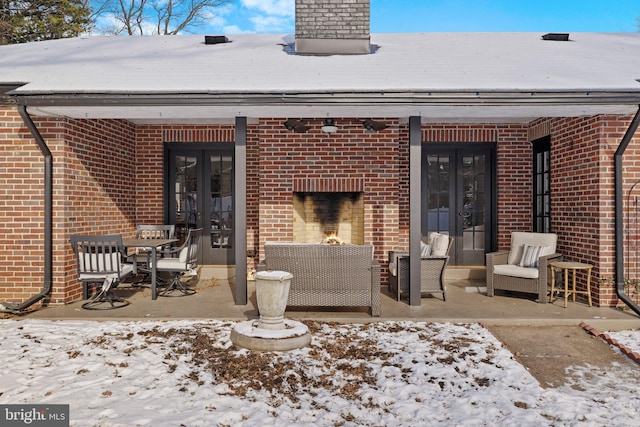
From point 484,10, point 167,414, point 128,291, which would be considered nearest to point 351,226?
point 128,291

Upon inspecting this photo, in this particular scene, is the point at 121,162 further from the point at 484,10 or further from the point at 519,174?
the point at 484,10

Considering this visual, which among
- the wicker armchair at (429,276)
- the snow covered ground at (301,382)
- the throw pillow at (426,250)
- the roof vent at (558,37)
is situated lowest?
the snow covered ground at (301,382)

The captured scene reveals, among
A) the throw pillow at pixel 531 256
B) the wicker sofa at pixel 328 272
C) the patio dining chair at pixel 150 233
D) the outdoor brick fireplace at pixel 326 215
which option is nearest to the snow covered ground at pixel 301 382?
the wicker sofa at pixel 328 272

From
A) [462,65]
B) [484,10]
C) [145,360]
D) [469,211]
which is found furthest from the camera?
[484,10]

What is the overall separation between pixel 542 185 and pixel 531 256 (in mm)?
1754

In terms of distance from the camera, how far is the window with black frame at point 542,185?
703 cm

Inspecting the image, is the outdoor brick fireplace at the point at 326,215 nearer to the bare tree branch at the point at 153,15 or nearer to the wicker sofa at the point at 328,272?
the wicker sofa at the point at 328,272

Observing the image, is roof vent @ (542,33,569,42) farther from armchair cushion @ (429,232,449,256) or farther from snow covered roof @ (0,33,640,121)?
armchair cushion @ (429,232,449,256)

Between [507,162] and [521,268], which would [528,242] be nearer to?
[521,268]

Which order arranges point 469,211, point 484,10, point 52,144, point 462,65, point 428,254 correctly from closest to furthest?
1. point 52,144
2. point 462,65
3. point 428,254
4. point 469,211
5. point 484,10

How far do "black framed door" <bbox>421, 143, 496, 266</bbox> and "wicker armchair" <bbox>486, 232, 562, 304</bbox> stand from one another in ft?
4.22

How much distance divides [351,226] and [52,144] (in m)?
4.61

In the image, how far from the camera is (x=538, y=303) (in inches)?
227

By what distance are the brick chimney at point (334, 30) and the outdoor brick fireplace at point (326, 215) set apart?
2.34 m
